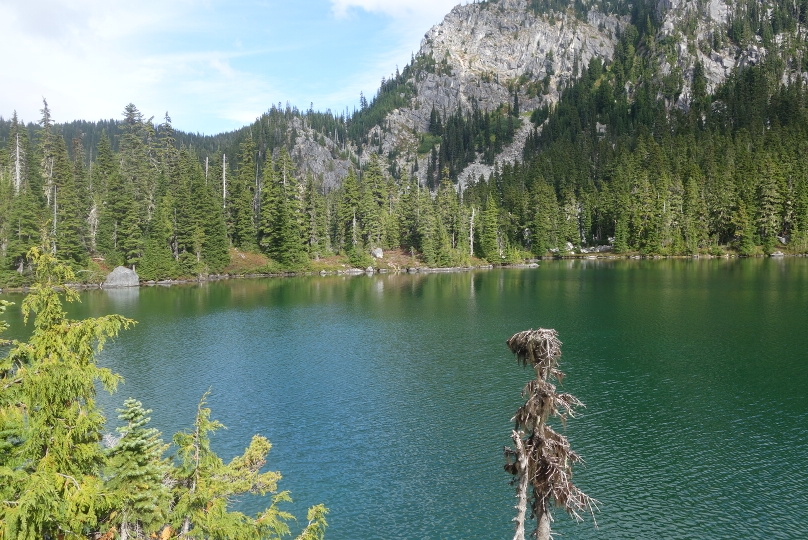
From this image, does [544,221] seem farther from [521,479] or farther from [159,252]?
[521,479]

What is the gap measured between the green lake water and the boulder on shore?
19.7 metres

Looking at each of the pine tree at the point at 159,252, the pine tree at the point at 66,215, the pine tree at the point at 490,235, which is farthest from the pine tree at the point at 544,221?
the pine tree at the point at 66,215

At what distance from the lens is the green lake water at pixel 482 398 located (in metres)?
19.5

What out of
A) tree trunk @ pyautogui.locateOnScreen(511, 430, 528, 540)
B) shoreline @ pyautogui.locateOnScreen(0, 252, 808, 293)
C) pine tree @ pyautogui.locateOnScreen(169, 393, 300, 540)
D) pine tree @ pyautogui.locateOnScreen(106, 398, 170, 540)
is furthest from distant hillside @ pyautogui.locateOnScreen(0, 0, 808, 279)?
tree trunk @ pyautogui.locateOnScreen(511, 430, 528, 540)

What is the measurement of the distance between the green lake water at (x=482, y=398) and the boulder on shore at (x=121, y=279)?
19.7 meters

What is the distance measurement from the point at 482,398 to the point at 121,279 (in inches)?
2838

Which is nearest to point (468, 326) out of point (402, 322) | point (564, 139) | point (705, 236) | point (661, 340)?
point (402, 322)

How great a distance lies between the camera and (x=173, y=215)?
3782 inches

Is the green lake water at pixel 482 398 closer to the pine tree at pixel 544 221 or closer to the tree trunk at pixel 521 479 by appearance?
the tree trunk at pixel 521 479

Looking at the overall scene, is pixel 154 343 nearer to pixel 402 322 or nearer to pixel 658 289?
pixel 402 322

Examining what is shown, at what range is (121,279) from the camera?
8462cm

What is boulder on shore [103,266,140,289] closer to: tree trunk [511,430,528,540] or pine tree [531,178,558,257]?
pine tree [531,178,558,257]

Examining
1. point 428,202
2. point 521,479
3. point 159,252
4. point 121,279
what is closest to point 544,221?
point 428,202

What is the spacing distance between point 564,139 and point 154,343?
153 meters
